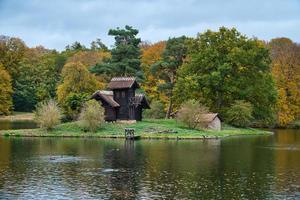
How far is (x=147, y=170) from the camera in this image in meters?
42.6

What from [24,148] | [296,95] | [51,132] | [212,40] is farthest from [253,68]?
[24,148]

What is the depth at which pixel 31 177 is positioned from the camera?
3875 cm

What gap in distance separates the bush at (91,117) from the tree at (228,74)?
20860 millimetres

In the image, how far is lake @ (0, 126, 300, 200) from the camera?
33.6m

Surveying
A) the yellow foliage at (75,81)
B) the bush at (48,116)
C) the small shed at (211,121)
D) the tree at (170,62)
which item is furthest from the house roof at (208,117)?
the yellow foliage at (75,81)

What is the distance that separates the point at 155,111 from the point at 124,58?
12.9 metres

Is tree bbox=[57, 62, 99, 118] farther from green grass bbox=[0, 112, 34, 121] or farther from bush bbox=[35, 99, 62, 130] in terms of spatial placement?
green grass bbox=[0, 112, 34, 121]

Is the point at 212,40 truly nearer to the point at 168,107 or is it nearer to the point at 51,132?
the point at 168,107

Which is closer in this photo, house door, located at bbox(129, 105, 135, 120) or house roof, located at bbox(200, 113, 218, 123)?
house roof, located at bbox(200, 113, 218, 123)

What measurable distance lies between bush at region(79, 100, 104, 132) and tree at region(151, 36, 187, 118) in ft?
94.8

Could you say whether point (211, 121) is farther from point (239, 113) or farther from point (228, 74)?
point (228, 74)

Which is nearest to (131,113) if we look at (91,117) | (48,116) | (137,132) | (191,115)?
(137,132)

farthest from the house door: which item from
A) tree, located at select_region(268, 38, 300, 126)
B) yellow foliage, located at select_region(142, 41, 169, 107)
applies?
tree, located at select_region(268, 38, 300, 126)

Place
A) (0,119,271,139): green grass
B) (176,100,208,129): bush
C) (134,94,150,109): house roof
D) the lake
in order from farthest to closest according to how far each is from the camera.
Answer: (134,94,150,109): house roof < (176,100,208,129): bush < (0,119,271,139): green grass < the lake
